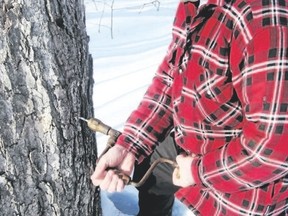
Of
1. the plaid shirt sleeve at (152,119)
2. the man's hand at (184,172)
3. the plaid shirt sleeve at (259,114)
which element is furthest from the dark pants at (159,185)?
the plaid shirt sleeve at (259,114)

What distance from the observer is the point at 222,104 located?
4.00 feet

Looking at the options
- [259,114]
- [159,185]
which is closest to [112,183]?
[159,185]

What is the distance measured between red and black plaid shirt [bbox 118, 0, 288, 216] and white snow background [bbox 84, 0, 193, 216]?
2.31 ft

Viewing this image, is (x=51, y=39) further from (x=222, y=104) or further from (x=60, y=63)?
(x=222, y=104)

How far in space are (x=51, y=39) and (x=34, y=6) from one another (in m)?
0.10

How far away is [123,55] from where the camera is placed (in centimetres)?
384

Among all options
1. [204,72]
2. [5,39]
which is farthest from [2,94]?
[204,72]

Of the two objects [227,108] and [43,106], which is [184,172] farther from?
[43,106]

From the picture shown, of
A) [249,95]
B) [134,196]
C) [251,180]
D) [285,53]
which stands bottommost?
[134,196]

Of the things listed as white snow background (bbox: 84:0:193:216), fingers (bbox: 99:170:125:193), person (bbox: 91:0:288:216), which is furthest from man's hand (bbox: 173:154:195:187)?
white snow background (bbox: 84:0:193:216)

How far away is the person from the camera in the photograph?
104 centimetres

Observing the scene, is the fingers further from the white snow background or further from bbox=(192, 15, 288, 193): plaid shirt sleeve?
the white snow background

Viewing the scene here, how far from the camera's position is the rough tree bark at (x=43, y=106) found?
1200 millimetres

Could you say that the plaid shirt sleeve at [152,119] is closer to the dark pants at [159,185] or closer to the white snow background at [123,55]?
the dark pants at [159,185]
